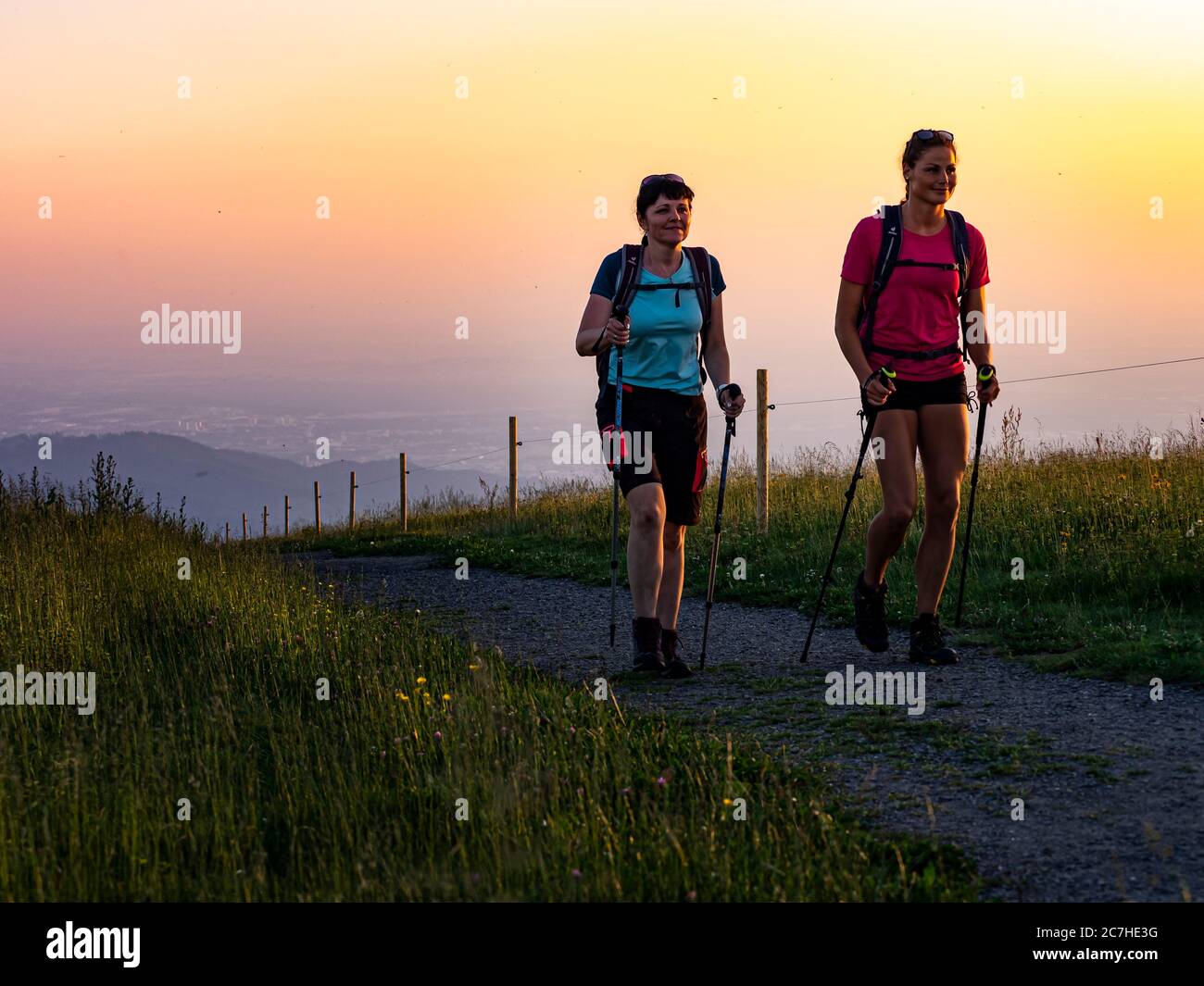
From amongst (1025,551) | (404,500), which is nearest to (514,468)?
(404,500)

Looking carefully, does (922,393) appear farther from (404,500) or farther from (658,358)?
(404,500)

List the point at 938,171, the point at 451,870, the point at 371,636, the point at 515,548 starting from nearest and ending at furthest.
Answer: the point at 451,870 < the point at 938,171 < the point at 371,636 < the point at 515,548

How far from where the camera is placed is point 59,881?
4.05 meters

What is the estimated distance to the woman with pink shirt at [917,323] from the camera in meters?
6.58

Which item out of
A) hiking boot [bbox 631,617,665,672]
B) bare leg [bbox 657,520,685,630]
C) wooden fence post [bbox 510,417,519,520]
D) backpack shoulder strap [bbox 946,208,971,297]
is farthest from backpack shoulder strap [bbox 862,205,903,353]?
wooden fence post [bbox 510,417,519,520]

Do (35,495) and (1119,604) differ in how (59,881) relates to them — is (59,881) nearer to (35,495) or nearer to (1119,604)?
(1119,604)

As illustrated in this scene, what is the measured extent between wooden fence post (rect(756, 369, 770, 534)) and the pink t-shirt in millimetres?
7209

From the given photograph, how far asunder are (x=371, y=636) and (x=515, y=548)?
7329 millimetres

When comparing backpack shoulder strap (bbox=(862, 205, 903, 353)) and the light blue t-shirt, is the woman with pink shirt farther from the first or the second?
the light blue t-shirt

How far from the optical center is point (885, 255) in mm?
6551

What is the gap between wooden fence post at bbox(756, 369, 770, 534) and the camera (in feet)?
46.4

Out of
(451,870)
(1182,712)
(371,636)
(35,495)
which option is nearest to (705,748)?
(451,870)

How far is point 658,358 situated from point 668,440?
433 mm
